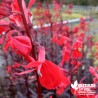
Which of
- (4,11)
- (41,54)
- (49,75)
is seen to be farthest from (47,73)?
(4,11)

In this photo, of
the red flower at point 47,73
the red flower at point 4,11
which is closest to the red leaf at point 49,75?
the red flower at point 47,73

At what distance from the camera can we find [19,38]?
2.59ft

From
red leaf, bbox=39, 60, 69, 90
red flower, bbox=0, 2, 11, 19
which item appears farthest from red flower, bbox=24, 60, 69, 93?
red flower, bbox=0, 2, 11, 19

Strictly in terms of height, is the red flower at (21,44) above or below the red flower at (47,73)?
above

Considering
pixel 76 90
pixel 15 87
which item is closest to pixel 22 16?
pixel 76 90

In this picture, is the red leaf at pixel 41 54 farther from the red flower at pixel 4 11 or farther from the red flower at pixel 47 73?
the red flower at pixel 4 11

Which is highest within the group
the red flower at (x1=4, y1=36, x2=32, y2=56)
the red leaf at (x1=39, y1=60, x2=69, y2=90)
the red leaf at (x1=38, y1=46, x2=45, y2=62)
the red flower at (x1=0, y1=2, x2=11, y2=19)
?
the red flower at (x1=0, y1=2, x2=11, y2=19)

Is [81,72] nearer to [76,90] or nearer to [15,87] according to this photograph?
[15,87]

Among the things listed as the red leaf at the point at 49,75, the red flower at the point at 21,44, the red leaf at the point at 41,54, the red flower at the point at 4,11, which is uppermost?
the red flower at the point at 4,11

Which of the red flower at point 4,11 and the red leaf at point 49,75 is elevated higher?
the red flower at point 4,11

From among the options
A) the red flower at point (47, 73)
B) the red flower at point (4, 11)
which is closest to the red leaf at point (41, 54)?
the red flower at point (47, 73)

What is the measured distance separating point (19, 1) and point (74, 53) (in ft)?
4.15

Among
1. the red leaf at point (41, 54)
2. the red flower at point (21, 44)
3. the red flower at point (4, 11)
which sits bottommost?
the red leaf at point (41, 54)

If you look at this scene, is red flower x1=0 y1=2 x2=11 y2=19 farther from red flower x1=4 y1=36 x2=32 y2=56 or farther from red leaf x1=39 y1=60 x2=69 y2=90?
red leaf x1=39 y1=60 x2=69 y2=90
